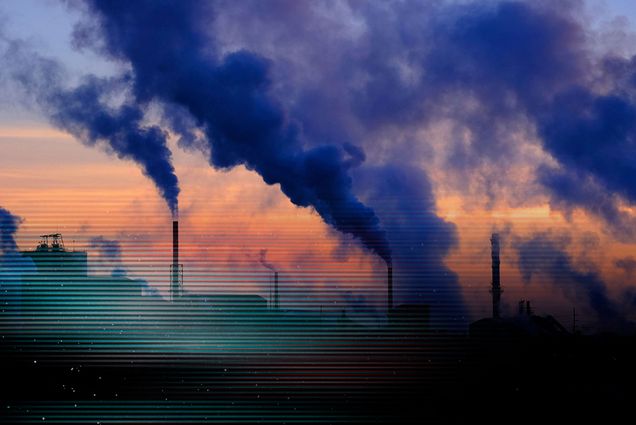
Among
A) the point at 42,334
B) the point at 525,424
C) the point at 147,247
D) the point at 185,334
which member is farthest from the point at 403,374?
→ the point at 42,334

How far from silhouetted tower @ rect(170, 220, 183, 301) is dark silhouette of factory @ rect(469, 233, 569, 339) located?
1655mm

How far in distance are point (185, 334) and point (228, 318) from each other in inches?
10.2

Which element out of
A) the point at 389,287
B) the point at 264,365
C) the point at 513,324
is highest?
the point at 389,287

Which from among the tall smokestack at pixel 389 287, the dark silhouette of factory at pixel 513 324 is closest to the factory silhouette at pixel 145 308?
the tall smokestack at pixel 389 287

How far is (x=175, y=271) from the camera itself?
5.64 m

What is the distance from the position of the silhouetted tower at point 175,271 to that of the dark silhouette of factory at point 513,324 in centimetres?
166

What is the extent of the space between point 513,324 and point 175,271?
1.94 m

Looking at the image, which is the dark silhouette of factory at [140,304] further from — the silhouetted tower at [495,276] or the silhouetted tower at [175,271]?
the silhouetted tower at [495,276]

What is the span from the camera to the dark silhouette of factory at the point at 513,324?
5.68 metres

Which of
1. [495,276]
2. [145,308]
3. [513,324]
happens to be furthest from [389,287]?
[145,308]

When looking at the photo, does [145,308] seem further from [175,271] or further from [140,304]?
[175,271]

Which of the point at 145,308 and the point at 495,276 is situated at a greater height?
the point at 495,276

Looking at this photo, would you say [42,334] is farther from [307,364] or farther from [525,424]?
[525,424]

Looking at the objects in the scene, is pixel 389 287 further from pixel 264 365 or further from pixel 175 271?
pixel 175 271
